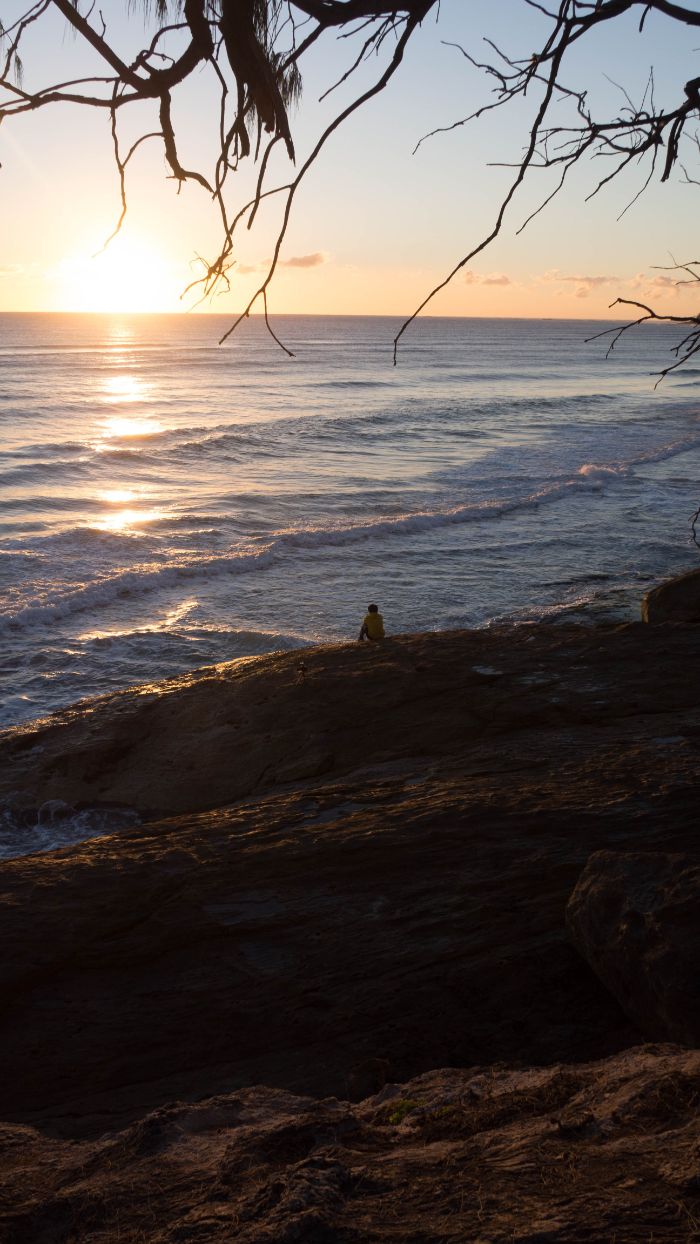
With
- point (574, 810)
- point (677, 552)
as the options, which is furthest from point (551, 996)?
point (677, 552)

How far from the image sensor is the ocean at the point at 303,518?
14.6 m

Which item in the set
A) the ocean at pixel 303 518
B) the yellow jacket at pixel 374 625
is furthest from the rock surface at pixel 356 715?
the ocean at pixel 303 518

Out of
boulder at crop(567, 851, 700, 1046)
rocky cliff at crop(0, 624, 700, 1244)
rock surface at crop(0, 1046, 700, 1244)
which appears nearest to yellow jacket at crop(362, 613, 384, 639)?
rocky cliff at crop(0, 624, 700, 1244)

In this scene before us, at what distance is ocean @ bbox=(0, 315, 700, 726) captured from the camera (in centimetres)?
1462

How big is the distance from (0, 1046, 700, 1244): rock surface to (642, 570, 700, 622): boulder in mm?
7842

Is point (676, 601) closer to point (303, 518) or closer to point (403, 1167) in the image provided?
point (403, 1167)

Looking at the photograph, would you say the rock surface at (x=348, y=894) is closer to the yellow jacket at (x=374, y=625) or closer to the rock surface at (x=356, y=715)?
the rock surface at (x=356, y=715)

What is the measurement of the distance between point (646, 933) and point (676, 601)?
7.59 meters

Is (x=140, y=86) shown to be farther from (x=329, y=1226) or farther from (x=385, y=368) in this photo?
(x=385, y=368)

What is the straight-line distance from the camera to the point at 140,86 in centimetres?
237

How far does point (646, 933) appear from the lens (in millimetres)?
3648

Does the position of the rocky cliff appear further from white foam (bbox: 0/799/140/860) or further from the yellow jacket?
the yellow jacket

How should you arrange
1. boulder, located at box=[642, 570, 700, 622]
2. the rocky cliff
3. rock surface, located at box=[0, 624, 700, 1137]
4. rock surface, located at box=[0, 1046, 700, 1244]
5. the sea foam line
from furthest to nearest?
the sea foam line < boulder, located at box=[642, 570, 700, 622] < rock surface, located at box=[0, 624, 700, 1137] < the rocky cliff < rock surface, located at box=[0, 1046, 700, 1244]

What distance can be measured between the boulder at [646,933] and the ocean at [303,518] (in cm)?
879
